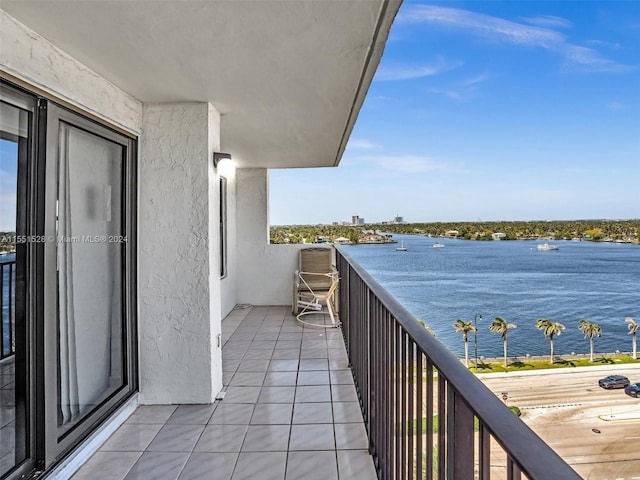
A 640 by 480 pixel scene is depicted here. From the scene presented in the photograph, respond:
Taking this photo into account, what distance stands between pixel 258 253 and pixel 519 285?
5892 mm

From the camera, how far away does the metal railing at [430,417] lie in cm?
61

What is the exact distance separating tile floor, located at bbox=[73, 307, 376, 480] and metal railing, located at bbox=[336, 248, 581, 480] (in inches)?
10.4

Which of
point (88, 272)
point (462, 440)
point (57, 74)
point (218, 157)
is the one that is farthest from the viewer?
point (218, 157)

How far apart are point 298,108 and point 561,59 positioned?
50.6 feet

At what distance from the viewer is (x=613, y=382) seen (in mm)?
3477

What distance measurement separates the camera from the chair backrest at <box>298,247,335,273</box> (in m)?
6.03

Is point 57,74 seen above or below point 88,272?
above

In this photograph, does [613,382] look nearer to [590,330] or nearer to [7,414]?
[590,330]

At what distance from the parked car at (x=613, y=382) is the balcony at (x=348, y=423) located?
92.6 inches

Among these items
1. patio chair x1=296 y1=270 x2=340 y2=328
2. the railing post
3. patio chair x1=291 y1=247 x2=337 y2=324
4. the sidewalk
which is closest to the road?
the sidewalk

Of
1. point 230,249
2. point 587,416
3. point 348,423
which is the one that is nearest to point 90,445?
point 348,423

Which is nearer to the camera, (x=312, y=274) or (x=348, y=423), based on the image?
(x=348, y=423)

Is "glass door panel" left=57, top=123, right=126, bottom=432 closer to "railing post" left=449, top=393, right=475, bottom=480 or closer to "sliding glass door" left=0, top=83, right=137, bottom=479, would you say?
"sliding glass door" left=0, top=83, right=137, bottom=479

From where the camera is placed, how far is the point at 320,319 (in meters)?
5.43
